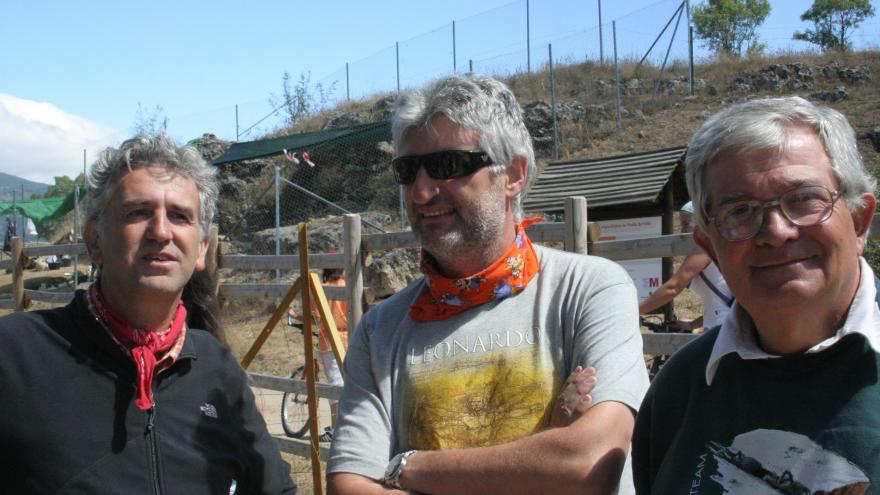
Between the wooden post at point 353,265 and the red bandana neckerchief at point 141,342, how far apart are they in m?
3.47

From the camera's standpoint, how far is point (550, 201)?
9266 mm

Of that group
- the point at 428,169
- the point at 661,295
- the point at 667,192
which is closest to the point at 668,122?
the point at 667,192

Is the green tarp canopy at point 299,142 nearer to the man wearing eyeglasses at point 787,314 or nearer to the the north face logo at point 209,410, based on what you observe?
the the north face logo at point 209,410

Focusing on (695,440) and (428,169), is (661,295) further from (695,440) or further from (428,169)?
(695,440)

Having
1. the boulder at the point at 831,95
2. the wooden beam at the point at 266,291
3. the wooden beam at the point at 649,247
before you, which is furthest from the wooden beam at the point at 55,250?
the boulder at the point at 831,95

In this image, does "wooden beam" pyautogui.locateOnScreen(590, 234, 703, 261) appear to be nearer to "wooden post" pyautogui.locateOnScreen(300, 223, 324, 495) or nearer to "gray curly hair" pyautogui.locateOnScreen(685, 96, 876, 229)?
"wooden post" pyautogui.locateOnScreen(300, 223, 324, 495)

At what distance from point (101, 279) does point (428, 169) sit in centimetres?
96

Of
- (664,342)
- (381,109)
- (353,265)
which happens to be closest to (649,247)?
(664,342)

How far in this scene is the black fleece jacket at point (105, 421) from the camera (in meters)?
2.07

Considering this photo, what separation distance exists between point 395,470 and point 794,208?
3.72ft

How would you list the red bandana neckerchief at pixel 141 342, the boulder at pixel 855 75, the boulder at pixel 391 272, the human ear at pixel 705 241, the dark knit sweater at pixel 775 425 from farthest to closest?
the boulder at pixel 855 75
the boulder at pixel 391 272
the red bandana neckerchief at pixel 141 342
the human ear at pixel 705 241
the dark knit sweater at pixel 775 425

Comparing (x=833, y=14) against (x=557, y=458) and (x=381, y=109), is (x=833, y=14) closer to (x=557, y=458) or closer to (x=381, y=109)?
(x=381, y=109)

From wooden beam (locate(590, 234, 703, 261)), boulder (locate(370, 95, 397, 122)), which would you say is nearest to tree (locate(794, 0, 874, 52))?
boulder (locate(370, 95, 397, 122))

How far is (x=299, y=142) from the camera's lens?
17938 mm
